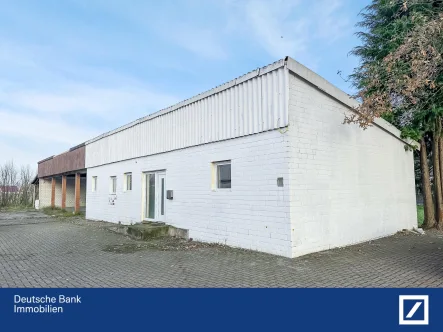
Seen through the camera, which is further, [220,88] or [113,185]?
[113,185]

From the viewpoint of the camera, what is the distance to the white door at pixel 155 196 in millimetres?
12516

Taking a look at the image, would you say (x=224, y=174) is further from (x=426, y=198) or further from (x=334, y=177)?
(x=426, y=198)

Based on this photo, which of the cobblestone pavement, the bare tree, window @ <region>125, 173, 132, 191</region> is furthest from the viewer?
the bare tree

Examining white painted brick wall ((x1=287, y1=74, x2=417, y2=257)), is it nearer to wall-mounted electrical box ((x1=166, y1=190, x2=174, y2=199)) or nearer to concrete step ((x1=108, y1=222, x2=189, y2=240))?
concrete step ((x1=108, y1=222, x2=189, y2=240))

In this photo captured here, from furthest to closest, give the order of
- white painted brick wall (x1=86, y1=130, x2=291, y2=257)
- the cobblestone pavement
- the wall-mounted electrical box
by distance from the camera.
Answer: the wall-mounted electrical box
white painted brick wall (x1=86, y1=130, x2=291, y2=257)
the cobblestone pavement

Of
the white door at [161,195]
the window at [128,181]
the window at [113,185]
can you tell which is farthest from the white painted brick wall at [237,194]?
the window at [113,185]

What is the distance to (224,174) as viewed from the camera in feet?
32.3

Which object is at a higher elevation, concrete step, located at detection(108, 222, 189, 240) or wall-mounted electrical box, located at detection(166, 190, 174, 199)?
wall-mounted electrical box, located at detection(166, 190, 174, 199)

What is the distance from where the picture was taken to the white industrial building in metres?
8.09
